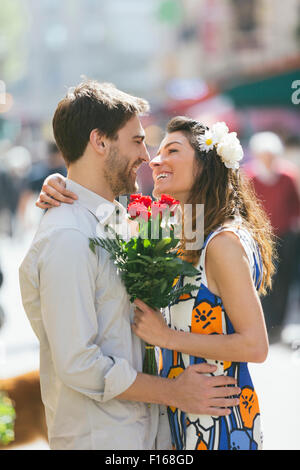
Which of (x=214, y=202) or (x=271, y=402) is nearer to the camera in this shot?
(x=214, y=202)

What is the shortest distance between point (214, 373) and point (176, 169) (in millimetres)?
880

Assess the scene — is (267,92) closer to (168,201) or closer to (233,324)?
(168,201)

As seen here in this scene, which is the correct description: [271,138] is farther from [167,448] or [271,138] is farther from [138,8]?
[138,8]

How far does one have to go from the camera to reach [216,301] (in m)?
2.48

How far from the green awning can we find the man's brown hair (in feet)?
31.9

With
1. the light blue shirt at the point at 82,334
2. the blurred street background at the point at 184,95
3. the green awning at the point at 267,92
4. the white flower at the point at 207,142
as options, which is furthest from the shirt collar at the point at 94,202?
the green awning at the point at 267,92

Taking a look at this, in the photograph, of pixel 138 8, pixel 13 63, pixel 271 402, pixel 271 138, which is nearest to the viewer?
pixel 271 402

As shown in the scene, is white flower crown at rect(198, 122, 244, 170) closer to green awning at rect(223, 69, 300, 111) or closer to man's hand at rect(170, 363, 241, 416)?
man's hand at rect(170, 363, 241, 416)

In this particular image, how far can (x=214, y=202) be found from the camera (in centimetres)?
267

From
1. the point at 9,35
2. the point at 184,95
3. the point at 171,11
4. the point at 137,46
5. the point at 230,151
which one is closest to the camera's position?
the point at 230,151

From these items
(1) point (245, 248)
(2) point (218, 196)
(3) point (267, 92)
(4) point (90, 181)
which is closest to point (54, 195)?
(4) point (90, 181)

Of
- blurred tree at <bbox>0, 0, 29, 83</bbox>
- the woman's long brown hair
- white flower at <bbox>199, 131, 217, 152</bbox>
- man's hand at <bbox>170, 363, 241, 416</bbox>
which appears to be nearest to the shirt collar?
the woman's long brown hair
